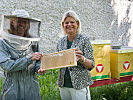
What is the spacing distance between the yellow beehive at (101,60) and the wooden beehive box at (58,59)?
52.0 inches

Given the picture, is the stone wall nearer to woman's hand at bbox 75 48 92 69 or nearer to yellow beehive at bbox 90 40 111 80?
yellow beehive at bbox 90 40 111 80

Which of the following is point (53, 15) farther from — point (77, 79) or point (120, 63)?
point (77, 79)

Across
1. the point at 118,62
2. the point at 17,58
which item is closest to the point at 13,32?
the point at 17,58

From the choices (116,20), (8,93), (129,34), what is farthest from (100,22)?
(8,93)

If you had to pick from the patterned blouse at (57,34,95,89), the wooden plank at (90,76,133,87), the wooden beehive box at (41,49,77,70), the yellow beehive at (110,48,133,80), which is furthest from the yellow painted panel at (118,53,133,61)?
the wooden beehive box at (41,49,77,70)

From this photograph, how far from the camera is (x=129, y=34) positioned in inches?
337

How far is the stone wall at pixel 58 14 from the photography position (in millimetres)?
5273

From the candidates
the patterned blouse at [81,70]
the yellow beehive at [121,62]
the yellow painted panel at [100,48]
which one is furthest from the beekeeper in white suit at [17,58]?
the yellow beehive at [121,62]

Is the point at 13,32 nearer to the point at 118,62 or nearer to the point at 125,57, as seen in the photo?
the point at 118,62

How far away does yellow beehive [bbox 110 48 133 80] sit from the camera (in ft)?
8.80

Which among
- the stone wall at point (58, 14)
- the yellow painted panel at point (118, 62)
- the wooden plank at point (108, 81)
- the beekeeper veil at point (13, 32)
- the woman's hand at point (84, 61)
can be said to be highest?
the stone wall at point (58, 14)

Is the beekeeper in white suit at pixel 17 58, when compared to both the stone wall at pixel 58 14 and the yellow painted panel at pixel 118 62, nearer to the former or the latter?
the yellow painted panel at pixel 118 62

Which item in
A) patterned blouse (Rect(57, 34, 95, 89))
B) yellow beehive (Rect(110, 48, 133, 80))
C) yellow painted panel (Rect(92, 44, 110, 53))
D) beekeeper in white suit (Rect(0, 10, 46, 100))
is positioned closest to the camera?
beekeeper in white suit (Rect(0, 10, 46, 100))

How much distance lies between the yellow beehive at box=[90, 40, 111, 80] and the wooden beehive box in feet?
4.33
